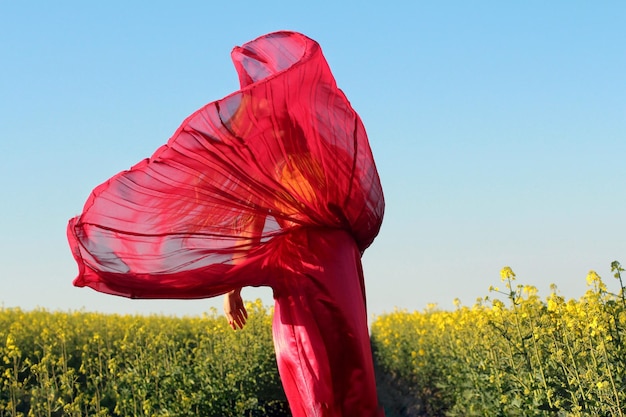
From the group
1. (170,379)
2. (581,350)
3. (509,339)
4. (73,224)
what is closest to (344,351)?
(73,224)

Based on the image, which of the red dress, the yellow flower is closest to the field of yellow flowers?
the yellow flower

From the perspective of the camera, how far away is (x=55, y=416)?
7031mm

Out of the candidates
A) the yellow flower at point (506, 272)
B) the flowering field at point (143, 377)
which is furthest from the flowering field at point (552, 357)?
the flowering field at point (143, 377)

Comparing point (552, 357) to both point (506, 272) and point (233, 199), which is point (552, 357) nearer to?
point (506, 272)

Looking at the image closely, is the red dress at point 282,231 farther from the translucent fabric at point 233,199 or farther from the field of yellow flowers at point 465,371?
the field of yellow flowers at point 465,371

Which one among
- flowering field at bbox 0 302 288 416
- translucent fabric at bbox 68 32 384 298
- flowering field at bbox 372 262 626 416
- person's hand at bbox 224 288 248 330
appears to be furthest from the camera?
flowering field at bbox 0 302 288 416

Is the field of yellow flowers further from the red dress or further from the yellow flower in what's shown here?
the red dress

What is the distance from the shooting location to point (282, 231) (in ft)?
9.36

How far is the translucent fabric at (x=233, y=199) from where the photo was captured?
2.70 metres

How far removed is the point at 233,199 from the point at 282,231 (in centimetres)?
22

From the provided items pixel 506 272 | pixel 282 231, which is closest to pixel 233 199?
pixel 282 231

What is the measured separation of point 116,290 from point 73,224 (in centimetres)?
30

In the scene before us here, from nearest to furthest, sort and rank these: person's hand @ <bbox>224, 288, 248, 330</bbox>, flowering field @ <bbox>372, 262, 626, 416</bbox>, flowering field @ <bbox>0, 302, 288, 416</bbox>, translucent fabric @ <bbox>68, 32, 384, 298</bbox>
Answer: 1. translucent fabric @ <bbox>68, 32, 384, 298</bbox>
2. person's hand @ <bbox>224, 288, 248, 330</bbox>
3. flowering field @ <bbox>372, 262, 626, 416</bbox>
4. flowering field @ <bbox>0, 302, 288, 416</bbox>

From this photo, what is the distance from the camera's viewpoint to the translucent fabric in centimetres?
270
